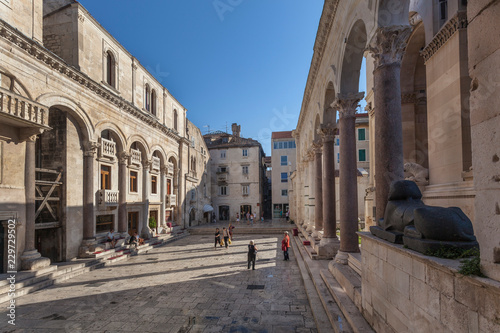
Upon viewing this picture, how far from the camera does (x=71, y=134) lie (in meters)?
14.5

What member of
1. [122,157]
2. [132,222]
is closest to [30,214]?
[122,157]

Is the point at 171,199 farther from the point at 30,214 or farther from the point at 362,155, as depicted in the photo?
the point at 362,155

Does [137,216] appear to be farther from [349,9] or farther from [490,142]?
[490,142]

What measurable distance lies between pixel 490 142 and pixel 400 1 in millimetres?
5437

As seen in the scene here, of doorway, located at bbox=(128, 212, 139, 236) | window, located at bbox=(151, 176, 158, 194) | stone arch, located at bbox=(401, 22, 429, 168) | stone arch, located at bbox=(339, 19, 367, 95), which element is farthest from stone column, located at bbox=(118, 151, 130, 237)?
stone arch, located at bbox=(401, 22, 429, 168)

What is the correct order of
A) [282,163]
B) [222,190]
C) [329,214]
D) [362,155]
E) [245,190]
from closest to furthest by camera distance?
[329,214]
[362,155]
[245,190]
[282,163]
[222,190]

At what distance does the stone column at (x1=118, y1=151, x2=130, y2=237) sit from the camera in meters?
18.1

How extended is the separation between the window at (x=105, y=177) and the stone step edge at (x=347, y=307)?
14093 mm

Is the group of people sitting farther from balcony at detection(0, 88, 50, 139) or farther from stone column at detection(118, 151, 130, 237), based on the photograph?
balcony at detection(0, 88, 50, 139)

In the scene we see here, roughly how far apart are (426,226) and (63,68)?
1579cm

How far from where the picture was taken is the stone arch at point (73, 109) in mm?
12508

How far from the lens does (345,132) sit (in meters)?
9.76

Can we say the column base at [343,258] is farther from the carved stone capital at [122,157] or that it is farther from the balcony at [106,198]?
the carved stone capital at [122,157]

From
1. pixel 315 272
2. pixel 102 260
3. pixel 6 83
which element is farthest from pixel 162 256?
pixel 6 83
